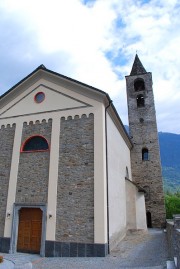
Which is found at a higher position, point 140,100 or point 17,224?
point 140,100

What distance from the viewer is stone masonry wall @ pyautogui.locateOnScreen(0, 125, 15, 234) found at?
416 inches

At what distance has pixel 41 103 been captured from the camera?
11.9m

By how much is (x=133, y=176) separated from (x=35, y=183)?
37.0ft

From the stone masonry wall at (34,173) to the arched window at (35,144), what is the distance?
0.19m

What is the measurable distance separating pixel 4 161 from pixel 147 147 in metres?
13.1

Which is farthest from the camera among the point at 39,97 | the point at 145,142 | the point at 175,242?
the point at 145,142

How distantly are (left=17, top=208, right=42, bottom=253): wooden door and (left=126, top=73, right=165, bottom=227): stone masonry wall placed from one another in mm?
11130

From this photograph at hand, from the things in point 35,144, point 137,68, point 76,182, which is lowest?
point 76,182

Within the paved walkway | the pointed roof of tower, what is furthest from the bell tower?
the paved walkway

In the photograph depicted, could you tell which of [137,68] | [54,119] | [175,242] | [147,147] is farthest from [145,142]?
[175,242]

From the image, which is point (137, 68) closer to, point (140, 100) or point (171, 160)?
point (140, 100)

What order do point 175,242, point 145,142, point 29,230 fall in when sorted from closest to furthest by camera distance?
point 175,242 < point 29,230 < point 145,142

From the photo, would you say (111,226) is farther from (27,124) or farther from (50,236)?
(27,124)

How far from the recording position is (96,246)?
864cm
